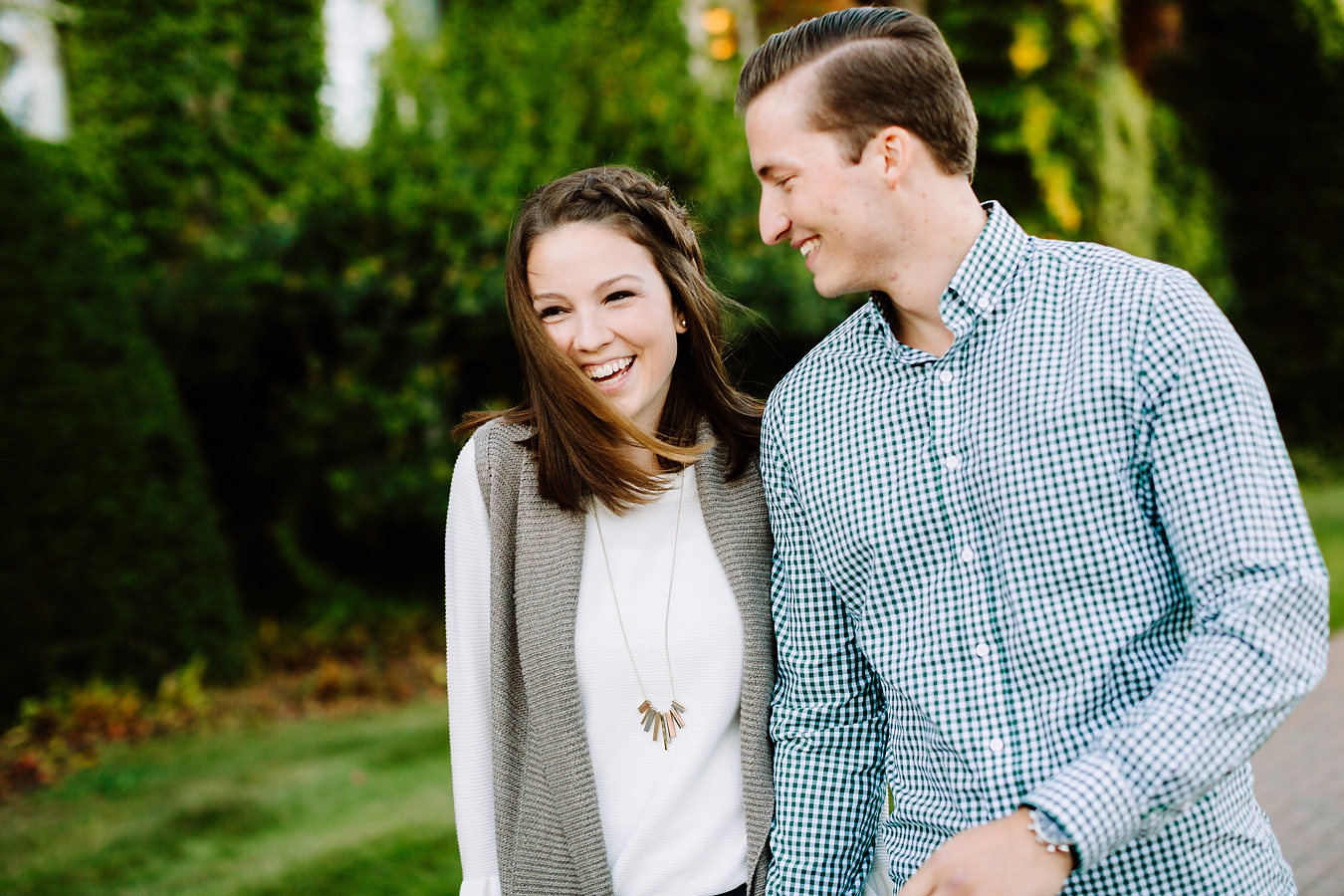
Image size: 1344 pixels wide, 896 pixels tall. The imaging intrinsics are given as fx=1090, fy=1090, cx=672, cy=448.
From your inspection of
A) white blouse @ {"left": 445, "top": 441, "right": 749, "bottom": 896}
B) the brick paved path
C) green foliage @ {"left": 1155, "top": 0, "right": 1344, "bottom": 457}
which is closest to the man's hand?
white blouse @ {"left": 445, "top": 441, "right": 749, "bottom": 896}

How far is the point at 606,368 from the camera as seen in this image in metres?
2.25

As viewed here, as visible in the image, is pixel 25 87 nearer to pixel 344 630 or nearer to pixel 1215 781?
pixel 344 630

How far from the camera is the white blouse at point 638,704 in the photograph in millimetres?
2072

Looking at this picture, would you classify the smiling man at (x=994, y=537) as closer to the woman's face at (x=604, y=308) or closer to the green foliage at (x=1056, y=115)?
the woman's face at (x=604, y=308)

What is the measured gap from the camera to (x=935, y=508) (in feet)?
6.04

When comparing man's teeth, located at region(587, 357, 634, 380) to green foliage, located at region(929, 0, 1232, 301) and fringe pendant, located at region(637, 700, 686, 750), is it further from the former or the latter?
green foliage, located at region(929, 0, 1232, 301)

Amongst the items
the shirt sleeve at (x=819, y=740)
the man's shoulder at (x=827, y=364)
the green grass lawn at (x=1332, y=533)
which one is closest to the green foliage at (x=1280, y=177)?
the green grass lawn at (x=1332, y=533)

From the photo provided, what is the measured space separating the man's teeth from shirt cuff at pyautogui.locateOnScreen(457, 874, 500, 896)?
1.01 metres

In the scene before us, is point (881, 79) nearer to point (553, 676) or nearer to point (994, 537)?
point (994, 537)

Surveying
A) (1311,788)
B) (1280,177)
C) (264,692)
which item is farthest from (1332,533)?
(264,692)

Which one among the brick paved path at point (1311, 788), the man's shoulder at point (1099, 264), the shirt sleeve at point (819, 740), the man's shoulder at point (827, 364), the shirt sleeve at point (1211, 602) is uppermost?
the man's shoulder at point (1099, 264)

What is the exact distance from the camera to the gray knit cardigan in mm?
2062

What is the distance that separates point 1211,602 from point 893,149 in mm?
886

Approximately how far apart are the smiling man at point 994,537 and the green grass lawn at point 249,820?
278cm
